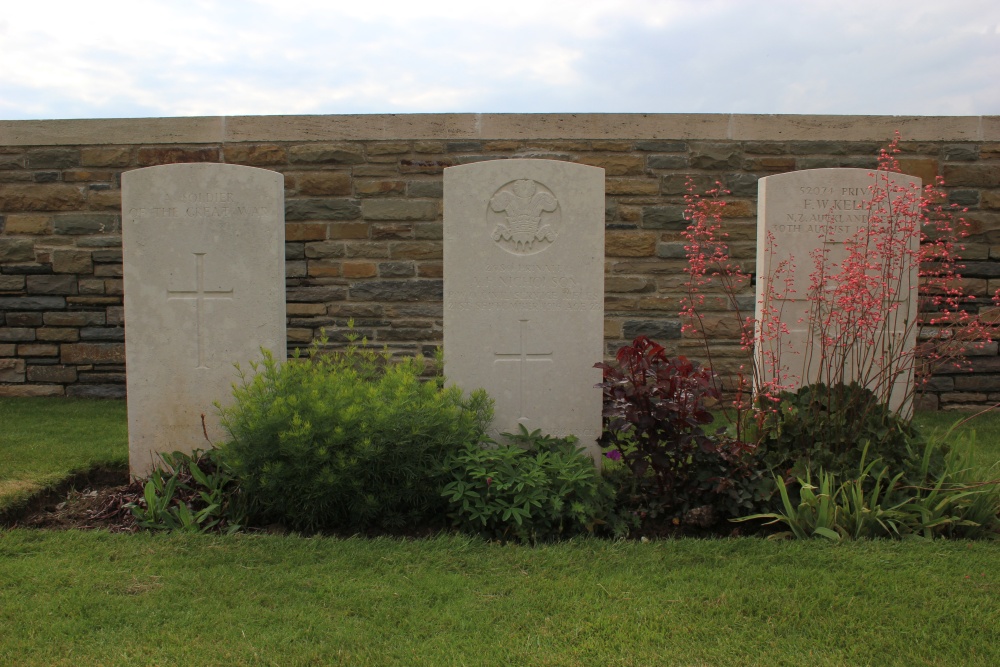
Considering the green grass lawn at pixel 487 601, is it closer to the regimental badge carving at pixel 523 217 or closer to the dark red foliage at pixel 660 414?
the dark red foliage at pixel 660 414

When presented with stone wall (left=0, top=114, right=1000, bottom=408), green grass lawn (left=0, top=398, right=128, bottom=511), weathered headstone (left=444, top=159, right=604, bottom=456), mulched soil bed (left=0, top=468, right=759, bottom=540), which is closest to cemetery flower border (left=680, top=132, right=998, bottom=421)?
weathered headstone (left=444, top=159, right=604, bottom=456)

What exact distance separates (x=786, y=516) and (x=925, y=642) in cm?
101

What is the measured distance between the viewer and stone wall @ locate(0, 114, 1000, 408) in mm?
6355

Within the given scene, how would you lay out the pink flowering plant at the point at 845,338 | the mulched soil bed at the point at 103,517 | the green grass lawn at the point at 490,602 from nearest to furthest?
the green grass lawn at the point at 490,602
the mulched soil bed at the point at 103,517
the pink flowering plant at the point at 845,338

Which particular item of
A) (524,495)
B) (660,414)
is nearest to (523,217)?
(660,414)

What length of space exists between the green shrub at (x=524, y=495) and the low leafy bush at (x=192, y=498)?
111cm

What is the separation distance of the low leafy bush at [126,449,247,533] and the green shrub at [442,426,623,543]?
3.64 feet

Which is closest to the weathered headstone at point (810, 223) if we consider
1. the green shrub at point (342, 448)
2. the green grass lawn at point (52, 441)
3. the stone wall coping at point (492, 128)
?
the green shrub at point (342, 448)

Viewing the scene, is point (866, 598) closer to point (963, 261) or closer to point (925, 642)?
point (925, 642)

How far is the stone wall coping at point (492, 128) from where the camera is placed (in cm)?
632

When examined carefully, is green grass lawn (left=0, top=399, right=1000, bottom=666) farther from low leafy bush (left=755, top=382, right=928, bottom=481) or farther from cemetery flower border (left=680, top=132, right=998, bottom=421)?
cemetery flower border (left=680, top=132, right=998, bottom=421)

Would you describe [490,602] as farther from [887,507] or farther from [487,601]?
[887,507]

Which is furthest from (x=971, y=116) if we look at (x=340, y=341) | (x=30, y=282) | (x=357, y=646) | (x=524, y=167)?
(x=30, y=282)

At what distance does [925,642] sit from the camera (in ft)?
7.69
